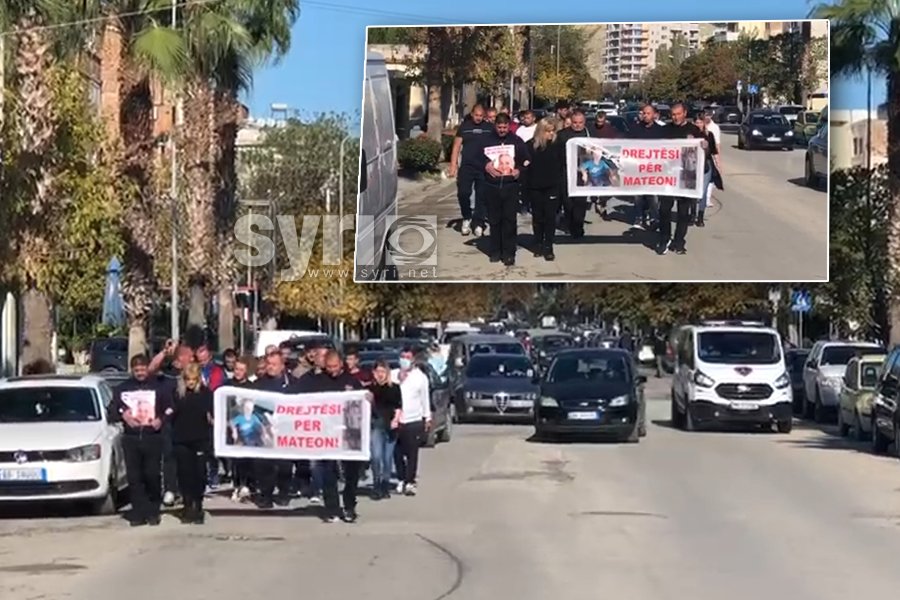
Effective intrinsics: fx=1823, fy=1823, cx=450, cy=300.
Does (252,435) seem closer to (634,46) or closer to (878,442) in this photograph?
A: (878,442)

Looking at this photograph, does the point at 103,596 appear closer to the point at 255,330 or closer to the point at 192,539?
the point at 192,539

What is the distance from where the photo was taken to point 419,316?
77.8 metres

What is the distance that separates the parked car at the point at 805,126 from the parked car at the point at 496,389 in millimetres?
8387

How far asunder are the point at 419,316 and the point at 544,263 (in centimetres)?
4016

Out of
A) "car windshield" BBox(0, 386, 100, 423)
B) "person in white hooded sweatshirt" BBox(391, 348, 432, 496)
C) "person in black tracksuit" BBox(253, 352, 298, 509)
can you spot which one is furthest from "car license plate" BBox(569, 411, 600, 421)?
"car windshield" BBox(0, 386, 100, 423)

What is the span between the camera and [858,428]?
30.4 m

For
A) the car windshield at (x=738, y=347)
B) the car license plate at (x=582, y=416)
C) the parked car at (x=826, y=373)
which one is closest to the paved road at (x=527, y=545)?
the car license plate at (x=582, y=416)

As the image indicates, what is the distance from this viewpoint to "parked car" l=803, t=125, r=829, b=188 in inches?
1539

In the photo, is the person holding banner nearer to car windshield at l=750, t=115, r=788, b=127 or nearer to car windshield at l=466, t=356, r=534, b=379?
car windshield at l=466, t=356, r=534, b=379

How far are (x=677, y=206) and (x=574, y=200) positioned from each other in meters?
2.22

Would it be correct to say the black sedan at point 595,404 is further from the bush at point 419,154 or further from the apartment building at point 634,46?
the apartment building at point 634,46

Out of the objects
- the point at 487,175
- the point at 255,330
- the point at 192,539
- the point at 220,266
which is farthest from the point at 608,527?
the point at 255,330

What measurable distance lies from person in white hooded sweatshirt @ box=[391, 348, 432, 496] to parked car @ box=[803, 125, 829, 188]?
63.0 feet

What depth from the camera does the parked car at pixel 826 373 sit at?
3619cm
